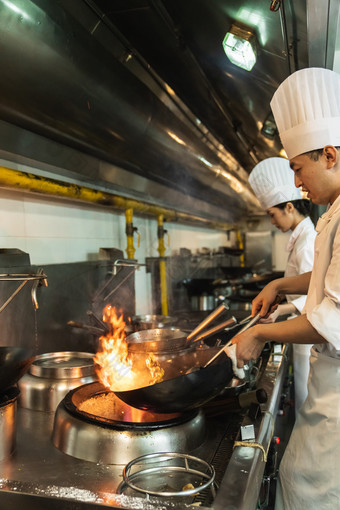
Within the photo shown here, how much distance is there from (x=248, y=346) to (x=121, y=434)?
454 millimetres

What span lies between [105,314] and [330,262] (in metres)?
1.49

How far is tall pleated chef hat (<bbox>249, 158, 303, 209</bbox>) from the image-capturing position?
267 centimetres

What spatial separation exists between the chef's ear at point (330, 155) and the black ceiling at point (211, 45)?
18.5 inches

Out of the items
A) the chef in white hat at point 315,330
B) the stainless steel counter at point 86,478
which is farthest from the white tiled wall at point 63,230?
the chef in white hat at point 315,330

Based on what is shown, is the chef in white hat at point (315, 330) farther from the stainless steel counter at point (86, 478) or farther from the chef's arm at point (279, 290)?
the chef's arm at point (279, 290)

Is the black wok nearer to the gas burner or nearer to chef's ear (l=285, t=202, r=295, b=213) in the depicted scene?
the gas burner

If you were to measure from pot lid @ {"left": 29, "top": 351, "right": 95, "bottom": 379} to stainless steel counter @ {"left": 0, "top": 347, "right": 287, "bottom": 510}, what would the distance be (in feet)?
0.73

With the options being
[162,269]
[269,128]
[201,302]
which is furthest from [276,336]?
[201,302]

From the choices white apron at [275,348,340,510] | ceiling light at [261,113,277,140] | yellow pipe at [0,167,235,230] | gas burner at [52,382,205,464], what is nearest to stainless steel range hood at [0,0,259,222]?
yellow pipe at [0,167,235,230]

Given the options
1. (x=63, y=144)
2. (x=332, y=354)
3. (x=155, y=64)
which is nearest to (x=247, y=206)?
(x=155, y=64)

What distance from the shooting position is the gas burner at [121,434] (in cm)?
113

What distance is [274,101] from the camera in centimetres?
149

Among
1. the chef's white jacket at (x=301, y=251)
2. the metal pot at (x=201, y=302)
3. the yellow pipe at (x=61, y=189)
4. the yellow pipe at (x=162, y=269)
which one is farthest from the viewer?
the metal pot at (x=201, y=302)

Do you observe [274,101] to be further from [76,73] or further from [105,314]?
[105,314]
